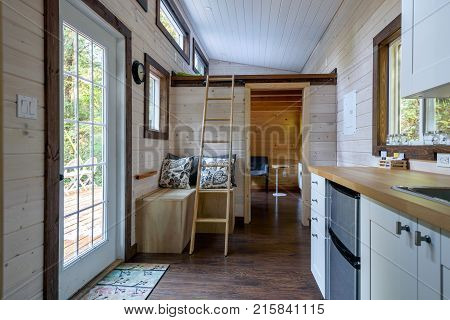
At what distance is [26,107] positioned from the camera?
52.9 inches

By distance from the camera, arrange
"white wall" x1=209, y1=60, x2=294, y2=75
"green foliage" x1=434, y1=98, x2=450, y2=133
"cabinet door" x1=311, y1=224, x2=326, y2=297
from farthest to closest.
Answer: "white wall" x1=209, y1=60, x2=294, y2=75, "cabinet door" x1=311, y1=224, x2=326, y2=297, "green foliage" x1=434, y1=98, x2=450, y2=133

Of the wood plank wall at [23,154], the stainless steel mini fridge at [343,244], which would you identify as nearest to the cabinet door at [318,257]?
the stainless steel mini fridge at [343,244]

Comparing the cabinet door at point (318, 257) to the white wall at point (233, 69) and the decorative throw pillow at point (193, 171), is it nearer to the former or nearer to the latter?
the decorative throw pillow at point (193, 171)

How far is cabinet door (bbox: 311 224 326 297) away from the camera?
180cm

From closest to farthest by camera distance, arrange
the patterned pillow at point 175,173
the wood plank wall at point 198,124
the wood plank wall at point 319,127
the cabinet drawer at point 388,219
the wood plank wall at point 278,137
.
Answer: the cabinet drawer at point 388,219 < the patterned pillow at point 175,173 < the wood plank wall at point 319,127 < the wood plank wall at point 198,124 < the wood plank wall at point 278,137

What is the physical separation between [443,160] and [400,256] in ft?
3.23

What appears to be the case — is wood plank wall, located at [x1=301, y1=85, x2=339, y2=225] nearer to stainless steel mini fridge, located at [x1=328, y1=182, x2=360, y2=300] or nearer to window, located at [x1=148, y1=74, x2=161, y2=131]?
window, located at [x1=148, y1=74, x2=161, y2=131]

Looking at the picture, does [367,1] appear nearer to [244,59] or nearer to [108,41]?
[108,41]

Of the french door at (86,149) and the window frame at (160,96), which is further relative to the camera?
the window frame at (160,96)

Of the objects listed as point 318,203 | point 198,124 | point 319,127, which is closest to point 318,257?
point 318,203

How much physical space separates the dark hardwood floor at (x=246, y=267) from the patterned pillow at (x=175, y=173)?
0.68 meters

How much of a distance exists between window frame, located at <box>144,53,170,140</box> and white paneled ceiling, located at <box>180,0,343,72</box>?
1.35 meters

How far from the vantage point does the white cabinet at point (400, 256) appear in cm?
76

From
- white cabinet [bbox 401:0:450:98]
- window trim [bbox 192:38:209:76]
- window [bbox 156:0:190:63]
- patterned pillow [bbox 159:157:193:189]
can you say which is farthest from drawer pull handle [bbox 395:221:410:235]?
window trim [bbox 192:38:209:76]
